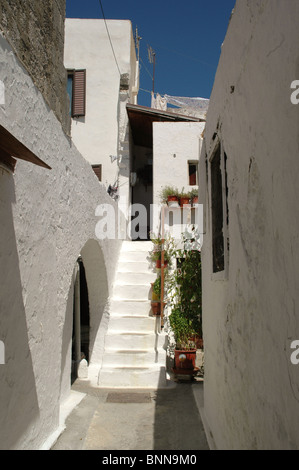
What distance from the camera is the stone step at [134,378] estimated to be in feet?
20.7

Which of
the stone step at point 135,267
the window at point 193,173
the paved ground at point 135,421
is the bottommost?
the paved ground at point 135,421

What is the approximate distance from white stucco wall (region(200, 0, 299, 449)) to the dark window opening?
1.69 feet

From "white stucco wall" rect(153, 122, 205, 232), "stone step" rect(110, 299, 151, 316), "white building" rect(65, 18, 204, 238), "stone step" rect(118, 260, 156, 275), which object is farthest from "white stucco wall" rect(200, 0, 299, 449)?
"white building" rect(65, 18, 204, 238)

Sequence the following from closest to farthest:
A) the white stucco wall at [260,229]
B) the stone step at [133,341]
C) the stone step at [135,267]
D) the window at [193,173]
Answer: the white stucco wall at [260,229], the stone step at [133,341], the stone step at [135,267], the window at [193,173]

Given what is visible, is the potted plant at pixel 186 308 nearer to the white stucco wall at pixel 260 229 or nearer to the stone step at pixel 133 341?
the stone step at pixel 133 341

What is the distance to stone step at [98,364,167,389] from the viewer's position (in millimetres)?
6309

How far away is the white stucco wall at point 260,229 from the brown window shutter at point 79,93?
9586mm

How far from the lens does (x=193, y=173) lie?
39.8 ft

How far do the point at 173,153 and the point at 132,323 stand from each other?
6113 mm

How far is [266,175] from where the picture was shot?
1.97 metres

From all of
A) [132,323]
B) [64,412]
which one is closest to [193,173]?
[132,323]

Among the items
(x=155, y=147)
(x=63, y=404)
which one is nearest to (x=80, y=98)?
(x=155, y=147)

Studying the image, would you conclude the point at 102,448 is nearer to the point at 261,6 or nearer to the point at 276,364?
the point at 276,364

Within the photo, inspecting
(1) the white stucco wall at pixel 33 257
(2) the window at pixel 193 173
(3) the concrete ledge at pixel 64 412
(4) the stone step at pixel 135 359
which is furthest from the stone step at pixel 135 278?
(2) the window at pixel 193 173
